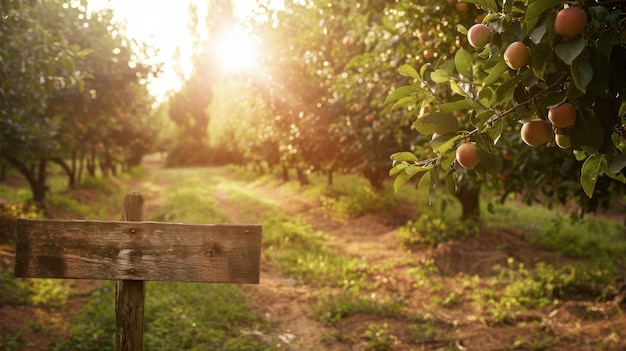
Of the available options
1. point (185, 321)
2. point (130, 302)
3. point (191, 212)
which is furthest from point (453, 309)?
point (191, 212)

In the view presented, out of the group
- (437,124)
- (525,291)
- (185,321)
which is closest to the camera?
(437,124)

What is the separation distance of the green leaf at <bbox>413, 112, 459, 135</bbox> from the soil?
385 centimetres

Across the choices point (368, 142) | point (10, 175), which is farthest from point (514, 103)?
point (10, 175)

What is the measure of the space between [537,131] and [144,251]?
213 centimetres

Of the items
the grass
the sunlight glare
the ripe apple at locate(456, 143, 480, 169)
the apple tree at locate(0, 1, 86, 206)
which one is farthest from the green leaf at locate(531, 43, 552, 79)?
the sunlight glare

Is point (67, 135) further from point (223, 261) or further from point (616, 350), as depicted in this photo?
point (616, 350)

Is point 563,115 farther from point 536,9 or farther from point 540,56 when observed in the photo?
point 536,9

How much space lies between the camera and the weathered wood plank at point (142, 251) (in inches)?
107

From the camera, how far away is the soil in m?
5.10

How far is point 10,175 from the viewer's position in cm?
2072

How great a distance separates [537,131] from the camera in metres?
1.66

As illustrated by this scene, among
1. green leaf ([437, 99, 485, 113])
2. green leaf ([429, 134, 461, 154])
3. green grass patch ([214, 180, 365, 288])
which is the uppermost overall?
green leaf ([437, 99, 485, 113])

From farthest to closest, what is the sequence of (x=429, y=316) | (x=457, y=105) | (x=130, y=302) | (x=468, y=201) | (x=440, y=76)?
1. (x=468, y=201)
2. (x=429, y=316)
3. (x=130, y=302)
4. (x=440, y=76)
5. (x=457, y=105)

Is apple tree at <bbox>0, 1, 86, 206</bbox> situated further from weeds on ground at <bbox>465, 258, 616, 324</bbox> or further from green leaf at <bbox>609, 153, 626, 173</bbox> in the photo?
weeds on ground at <bbox>465, 258, 616, 324</bbox>
